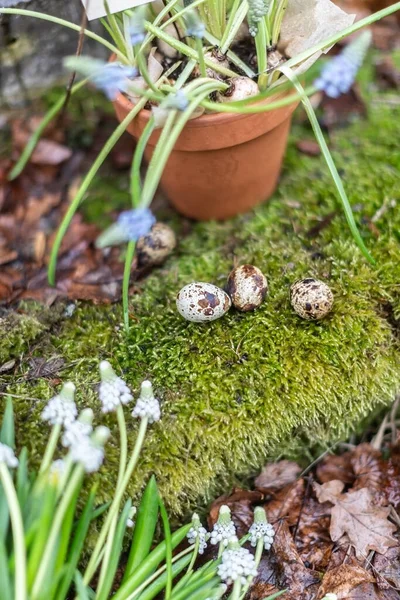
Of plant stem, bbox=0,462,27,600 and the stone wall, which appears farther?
the stone wall

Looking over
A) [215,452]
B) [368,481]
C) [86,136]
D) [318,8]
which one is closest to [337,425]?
[368,481]

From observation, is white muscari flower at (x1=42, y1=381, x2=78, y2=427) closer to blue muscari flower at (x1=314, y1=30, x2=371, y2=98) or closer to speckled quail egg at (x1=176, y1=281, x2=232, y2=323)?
speckled quail egg at (x1=176, y1=281, x2=232, y2=323)

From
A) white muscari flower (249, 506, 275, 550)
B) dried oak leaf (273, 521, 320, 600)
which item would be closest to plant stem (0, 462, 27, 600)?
white muscari flower (249, 506, 275, 550)

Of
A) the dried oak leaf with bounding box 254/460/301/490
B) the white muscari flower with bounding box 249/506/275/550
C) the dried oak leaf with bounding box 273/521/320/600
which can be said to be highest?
the white muscari flower with bounding box 249/506/275/550

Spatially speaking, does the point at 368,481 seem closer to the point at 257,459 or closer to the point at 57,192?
the point at 257,459

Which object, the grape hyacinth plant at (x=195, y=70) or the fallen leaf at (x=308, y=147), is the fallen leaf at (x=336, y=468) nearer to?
the grape hyacinth plant at (x=195, y=70)

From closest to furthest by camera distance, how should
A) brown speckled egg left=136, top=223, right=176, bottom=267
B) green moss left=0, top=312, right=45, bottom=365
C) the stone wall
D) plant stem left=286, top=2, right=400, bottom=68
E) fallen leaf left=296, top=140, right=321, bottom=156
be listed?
plant stem left=286, top=2, right=400, bottom=68
green moss left=0, top=312, right=45, bottom=365
brown speckled egg left=136, top=223, right=176, bottom=267
the stone wall
fallen leaf left=296, top=140, right=321, bottom=156
